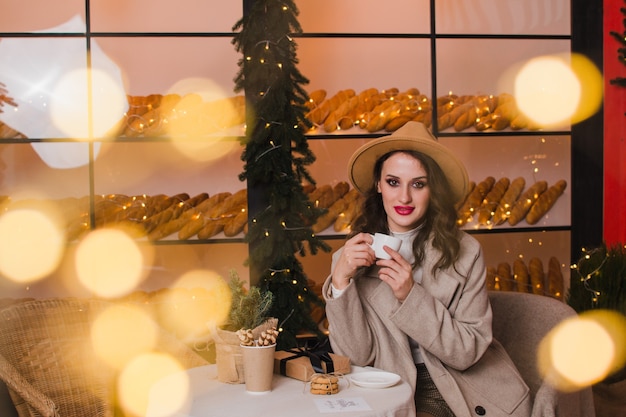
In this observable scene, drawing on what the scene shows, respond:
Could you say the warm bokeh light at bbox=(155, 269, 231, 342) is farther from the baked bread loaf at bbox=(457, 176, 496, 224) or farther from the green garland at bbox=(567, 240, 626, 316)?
the green garland at bbox=(567, 240, 626, 316)

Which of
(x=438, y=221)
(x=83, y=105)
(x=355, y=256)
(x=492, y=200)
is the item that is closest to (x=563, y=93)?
(x=492, y=200)

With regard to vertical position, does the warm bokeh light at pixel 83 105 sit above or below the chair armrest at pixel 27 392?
above

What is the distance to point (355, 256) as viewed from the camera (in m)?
2.28

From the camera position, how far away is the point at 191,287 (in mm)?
4137

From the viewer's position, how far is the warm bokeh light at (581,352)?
2354 millimetres

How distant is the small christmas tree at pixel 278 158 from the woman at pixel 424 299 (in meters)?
0.99

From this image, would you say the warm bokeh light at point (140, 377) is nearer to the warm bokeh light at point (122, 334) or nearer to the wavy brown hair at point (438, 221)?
the warm bokeh light at point (122, 334)

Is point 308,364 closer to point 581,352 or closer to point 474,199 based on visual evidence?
point 581,352

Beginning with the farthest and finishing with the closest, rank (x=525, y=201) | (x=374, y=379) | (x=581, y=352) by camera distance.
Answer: (x=525, y=201) < (x=581, y=352) < (x=374, y=379)

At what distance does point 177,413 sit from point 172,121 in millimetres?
2408

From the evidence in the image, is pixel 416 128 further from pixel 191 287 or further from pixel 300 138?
pixel 191 287

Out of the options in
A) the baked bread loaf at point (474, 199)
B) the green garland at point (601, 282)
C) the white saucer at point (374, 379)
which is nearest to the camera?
the white saucer at point (374, 379)

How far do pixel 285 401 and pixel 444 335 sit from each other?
0.61 meters

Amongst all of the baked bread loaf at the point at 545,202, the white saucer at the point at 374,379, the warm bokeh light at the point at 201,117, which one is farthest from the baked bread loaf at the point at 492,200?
the white saucer at the point at 374,379
